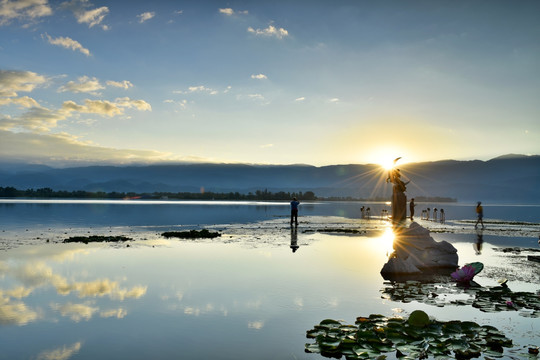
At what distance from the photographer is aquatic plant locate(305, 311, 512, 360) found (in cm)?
815

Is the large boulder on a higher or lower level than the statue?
lower

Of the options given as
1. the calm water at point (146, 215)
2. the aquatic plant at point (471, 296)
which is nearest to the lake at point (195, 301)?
the aquatic plant at point (471, 296)

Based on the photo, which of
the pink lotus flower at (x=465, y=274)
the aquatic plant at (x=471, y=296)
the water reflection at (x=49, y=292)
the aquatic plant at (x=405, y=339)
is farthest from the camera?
the pink lotus flower at (x=465, y=274)

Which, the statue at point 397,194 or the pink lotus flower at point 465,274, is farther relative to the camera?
the statue at point 397,194

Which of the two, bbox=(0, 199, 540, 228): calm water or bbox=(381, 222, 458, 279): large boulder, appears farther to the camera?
bbox=(0, 199, 540, 228): calm water

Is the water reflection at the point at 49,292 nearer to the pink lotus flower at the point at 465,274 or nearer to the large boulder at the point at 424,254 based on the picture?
the large boulder at the point at 424,254

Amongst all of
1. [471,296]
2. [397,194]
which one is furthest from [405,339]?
[397,194]

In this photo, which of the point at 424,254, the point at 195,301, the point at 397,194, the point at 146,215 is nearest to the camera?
the point at 195,301

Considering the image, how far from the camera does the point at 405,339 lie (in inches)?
343

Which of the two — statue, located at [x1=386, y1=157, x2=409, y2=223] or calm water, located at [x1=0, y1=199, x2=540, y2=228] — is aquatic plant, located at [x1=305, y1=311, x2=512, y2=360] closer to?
calm water, located at [x1=0, y1=199, x2=540, y2=228]

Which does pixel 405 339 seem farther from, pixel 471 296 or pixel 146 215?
pixel 146 215

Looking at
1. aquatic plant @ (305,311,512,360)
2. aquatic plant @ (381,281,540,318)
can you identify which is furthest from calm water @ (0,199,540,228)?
aquatic plant @ (305,311,512,360)

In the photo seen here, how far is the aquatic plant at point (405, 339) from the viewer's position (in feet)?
26.7

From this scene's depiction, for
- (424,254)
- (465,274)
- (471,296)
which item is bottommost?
(471,296)
